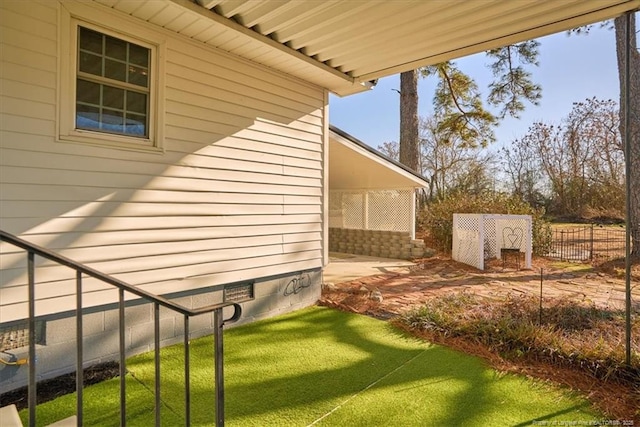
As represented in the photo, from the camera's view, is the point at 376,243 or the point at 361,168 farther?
the point at 376,243

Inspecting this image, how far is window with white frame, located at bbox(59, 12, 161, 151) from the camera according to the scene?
3.12 meters

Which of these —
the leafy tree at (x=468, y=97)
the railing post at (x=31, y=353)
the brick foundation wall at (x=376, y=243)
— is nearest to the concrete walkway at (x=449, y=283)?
the brick foundation wall at (x=376, y=243)

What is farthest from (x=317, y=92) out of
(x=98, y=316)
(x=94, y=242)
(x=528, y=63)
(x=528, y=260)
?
(x=528, y=63)

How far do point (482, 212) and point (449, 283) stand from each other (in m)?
4.37

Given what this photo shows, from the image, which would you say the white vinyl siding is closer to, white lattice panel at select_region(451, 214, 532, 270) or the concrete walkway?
the concrete walkway

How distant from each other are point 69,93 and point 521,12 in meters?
4.19

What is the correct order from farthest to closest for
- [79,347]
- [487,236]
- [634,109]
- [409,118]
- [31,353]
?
[409,118]
[487,236]
[634,109]
[79,347]
[31,353]

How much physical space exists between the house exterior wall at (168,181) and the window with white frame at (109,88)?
2.1 inches

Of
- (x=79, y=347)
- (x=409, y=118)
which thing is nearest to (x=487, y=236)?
(x=409, y=118)

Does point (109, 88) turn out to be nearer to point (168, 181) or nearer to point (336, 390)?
point (168, 181)

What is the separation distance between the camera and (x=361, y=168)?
30.5 feet

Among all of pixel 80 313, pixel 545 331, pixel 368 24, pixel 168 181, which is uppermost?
pixel 368 24

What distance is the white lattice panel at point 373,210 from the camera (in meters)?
10.4

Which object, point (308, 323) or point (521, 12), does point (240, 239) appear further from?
point (521, 12)
